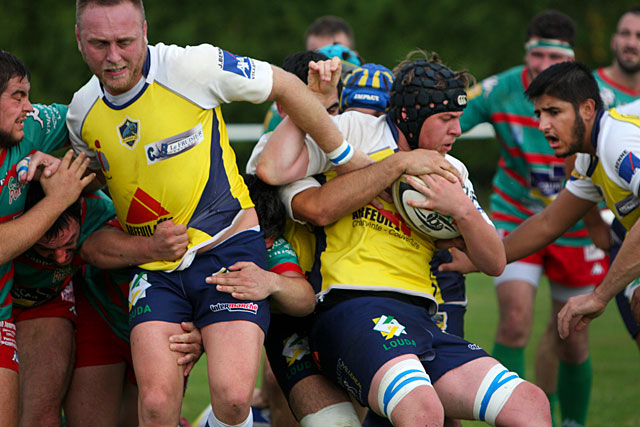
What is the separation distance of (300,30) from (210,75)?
31.9 ft

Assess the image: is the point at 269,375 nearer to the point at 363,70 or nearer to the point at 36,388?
the point at 36,388

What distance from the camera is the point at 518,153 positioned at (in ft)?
20.7

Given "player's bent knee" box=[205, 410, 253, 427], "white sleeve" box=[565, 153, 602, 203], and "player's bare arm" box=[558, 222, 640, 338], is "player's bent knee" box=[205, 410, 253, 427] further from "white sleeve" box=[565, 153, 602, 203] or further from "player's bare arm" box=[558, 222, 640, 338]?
"white sleeve" box=[565, 153, 602, 203]

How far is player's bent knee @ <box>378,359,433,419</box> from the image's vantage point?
3389mm

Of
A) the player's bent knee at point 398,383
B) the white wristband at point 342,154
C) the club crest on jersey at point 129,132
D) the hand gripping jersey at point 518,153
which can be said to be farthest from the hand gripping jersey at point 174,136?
the hand gripping jersey at point 518,153

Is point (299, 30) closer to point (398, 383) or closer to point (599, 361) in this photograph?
point (599, 361)

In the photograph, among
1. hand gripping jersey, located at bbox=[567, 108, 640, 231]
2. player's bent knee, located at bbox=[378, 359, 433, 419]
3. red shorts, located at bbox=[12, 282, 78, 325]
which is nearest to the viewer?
player's bent knee, located at bbox=[378, 359, 433, 419]

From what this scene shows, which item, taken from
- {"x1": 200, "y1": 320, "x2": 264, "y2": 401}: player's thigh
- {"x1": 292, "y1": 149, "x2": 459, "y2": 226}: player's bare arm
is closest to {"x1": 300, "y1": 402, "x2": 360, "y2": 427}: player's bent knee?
{"x1": 200, "y1": 320, "x2": 264, "y2": 401}: player's thigh

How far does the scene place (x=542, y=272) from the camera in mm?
6277

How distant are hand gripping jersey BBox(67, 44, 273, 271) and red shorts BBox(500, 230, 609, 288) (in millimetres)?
3088

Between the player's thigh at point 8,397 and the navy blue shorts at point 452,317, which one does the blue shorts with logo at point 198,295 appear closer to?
the player's thigh at point 8,397

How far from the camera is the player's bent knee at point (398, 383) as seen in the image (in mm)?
3389

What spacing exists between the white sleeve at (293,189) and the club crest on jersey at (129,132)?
2.44ft

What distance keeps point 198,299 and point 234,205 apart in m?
0.45
